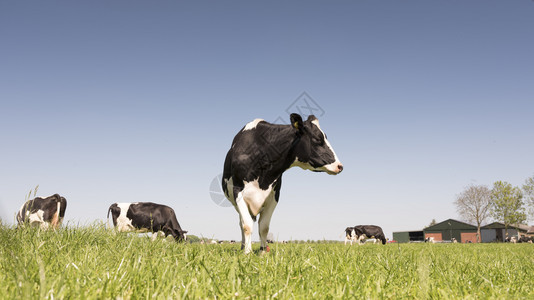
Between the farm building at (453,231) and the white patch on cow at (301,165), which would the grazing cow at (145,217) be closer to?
the white patch on cow at (301,165)

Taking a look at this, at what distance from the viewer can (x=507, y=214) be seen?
6594cm

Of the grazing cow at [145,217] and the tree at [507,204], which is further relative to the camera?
the tree at [507,204]

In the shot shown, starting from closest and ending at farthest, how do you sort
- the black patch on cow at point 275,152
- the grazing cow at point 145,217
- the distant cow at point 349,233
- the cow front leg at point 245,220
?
1. the cow front leg at point 245,220
2. the black patch on cow at point 275,152
3. the grazing cow at point 145,217
4. the distant cow at point 349,233

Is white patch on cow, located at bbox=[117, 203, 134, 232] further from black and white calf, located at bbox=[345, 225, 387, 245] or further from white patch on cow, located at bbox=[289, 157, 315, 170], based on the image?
black and white calf, located at bbox=[345, 225, 387, 245]

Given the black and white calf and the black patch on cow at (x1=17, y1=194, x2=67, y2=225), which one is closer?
the black patch on cow at (x1=17, y1=194, x2=67, y2=225)

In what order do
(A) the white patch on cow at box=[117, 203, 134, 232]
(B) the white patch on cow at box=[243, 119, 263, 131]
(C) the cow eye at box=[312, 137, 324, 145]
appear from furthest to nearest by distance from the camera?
(A) the white patch on cow at box=[117, 203, 134, 232] → (B) the white patch on cow at box=[243, 119, 263, 131] → (C) the cow eye at box=[312, 137, 324, 145]

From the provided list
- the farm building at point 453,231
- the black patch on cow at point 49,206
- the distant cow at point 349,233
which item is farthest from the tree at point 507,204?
the black patch on cow at point 49,206

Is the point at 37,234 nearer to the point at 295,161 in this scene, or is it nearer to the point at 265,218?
the point at 265,218

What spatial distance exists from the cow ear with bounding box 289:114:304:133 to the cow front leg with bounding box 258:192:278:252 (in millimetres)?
1219

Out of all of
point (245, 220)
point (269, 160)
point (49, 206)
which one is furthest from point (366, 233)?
point (245, 220)

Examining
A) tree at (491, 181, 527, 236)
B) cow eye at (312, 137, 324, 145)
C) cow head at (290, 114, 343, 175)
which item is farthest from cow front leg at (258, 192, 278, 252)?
tree at (491, 181, 527, 236)

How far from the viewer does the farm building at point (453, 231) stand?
3132 inches

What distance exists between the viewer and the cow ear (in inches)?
253

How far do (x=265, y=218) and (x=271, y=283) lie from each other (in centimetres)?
365
